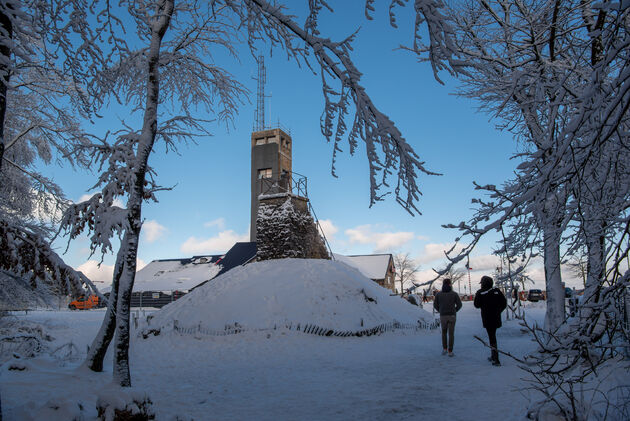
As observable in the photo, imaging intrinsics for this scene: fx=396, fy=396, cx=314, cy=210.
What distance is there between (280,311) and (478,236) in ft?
37.9

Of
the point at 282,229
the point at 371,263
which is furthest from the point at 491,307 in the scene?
the point at 371,263

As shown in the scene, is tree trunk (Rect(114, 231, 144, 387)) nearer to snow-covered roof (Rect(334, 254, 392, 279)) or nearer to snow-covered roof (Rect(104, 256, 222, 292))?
snow-covered roof (Rect(104, 256, 222, 292))

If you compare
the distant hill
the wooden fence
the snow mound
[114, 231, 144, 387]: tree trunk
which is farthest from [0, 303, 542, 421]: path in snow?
the distant hill

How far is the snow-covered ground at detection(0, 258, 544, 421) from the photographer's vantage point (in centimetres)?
484

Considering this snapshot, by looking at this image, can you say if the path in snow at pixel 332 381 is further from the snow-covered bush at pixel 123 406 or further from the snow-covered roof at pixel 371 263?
the snow-covered roof at pixel 371 263

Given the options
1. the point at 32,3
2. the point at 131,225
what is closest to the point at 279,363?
the point at 131,225

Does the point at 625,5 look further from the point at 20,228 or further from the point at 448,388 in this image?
the point at 20,228

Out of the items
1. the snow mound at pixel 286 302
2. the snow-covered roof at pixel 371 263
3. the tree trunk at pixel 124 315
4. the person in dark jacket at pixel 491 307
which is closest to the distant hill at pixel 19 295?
the snow mound at pixel 286 302

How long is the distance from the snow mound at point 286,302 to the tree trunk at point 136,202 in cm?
714

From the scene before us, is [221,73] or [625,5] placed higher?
[221,73]

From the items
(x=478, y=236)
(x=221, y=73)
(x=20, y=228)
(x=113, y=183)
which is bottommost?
(x=478, y=236)

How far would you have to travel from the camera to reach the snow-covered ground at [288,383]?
4840mm

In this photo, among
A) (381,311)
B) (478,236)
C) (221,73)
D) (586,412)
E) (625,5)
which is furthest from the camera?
(381,311)

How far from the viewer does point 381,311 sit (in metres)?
15.1
